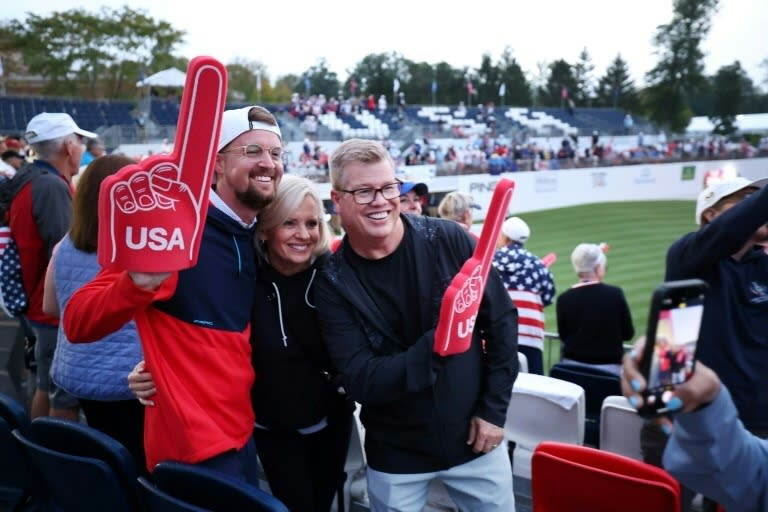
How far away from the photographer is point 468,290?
178 centimetres

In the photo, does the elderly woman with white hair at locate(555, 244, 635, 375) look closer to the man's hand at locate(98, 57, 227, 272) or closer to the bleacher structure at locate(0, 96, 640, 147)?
the man's hand at locate(98, 57, 227, 272)

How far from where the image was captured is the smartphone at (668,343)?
3.35 ft

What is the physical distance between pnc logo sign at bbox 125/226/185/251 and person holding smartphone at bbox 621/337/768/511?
105 cm

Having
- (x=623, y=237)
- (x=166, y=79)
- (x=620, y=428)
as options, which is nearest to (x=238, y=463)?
(x=620, y=428)

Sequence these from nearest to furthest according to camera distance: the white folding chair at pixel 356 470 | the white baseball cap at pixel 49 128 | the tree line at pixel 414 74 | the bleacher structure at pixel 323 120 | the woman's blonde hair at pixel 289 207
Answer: the woman's blonde hair at pixel 289 207, the white folding chair at pixel 356 470, the white baseball cap at pixel 49 128, the bleacher structure at pixel 323 120, the tree line at pixel 414 74

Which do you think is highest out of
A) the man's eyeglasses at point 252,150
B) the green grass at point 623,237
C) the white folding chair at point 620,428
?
the man's eyeglasses at point 252,150

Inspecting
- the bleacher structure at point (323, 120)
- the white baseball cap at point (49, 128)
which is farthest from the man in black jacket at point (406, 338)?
the bleacher structure at point (323, 120)

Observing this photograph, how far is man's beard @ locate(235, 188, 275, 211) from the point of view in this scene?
6.61ft

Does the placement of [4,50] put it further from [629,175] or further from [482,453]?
[482,453]

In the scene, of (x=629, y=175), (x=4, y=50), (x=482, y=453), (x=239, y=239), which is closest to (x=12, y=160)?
(x=239, y=239)

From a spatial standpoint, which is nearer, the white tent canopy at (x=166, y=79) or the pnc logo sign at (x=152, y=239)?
the pnc logo sign at (x=152, y=239)

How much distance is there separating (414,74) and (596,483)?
7218 centimetres

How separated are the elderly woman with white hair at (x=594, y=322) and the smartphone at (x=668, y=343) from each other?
302cm

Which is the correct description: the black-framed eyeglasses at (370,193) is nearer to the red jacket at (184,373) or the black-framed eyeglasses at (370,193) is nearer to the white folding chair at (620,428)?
the red jacket at (184,373)
